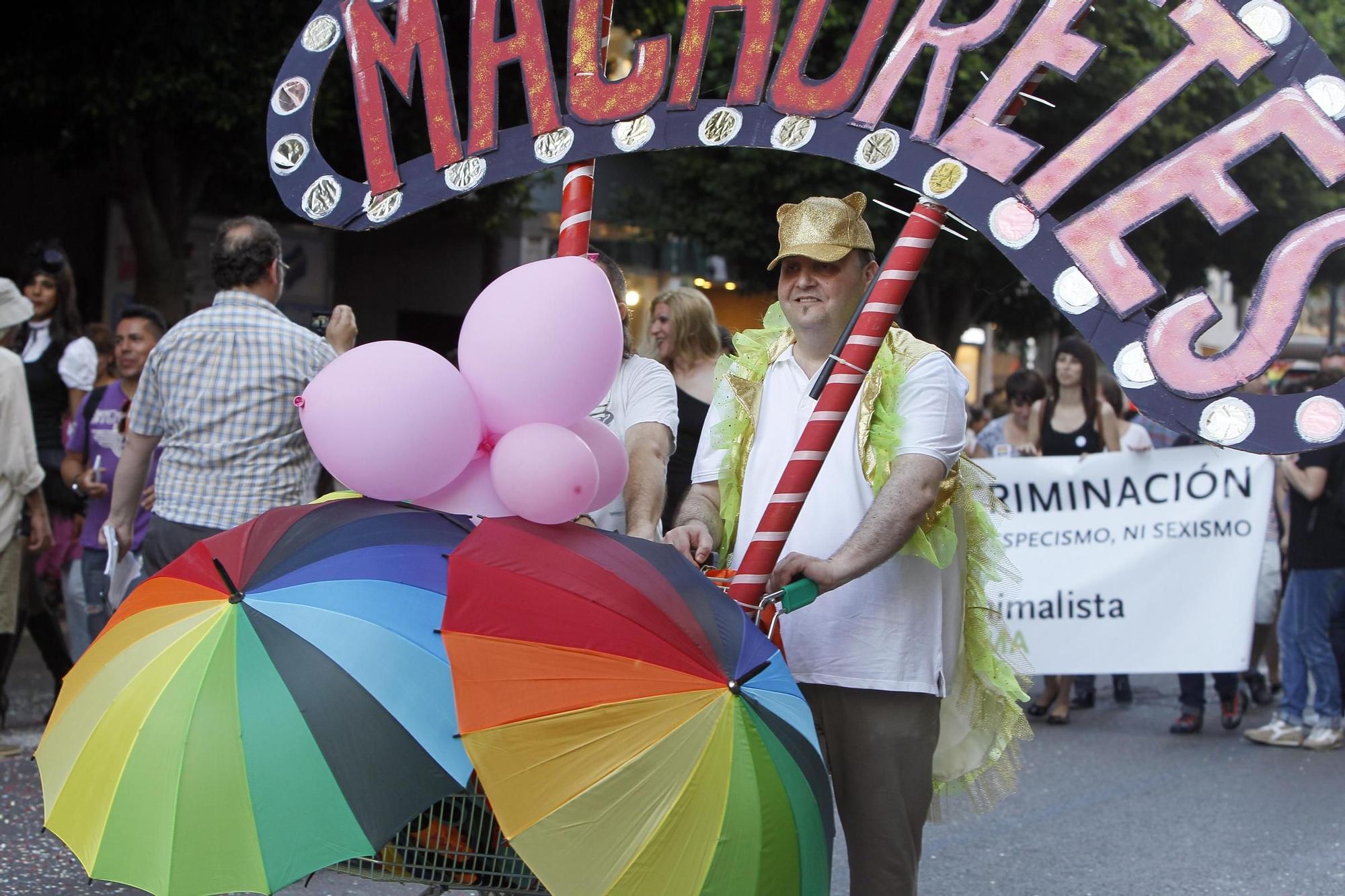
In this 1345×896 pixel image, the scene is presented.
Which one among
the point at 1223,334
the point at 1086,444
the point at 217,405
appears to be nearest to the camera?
the point at 217,405

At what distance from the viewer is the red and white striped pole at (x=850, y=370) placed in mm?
3178

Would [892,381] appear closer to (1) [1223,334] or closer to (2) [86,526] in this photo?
(2) [86,526]

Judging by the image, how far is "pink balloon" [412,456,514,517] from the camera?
3.06 metres

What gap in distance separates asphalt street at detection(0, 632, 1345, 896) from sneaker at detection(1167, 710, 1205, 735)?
0.11m

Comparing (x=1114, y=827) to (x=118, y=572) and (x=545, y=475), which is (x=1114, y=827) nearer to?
(x=118, y=572)

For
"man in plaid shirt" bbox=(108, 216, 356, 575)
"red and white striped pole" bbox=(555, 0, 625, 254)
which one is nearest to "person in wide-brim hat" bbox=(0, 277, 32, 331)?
"man in plaid shirt" bbox=(108, 216, 356, 575)

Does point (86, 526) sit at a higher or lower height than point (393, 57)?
lower

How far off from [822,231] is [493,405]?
2.73 ft

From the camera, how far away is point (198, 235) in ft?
54.4

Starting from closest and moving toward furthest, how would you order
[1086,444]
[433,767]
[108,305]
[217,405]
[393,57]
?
[433,767] → [393,57] → [217,405] → [1086,444] → [108,305]

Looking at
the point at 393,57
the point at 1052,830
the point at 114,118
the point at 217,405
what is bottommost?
the point at 1052,830

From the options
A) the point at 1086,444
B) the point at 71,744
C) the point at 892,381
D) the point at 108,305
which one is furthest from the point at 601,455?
the point at 108,305

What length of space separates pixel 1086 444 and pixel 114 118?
765 centimetres

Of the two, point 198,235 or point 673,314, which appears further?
point 198,235
